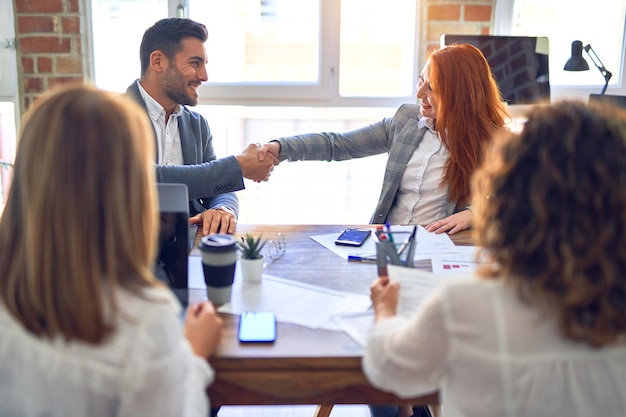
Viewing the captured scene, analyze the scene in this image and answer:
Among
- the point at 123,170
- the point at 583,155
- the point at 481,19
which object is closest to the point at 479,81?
the point at 481,19

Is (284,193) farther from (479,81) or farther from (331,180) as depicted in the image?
(479,81)

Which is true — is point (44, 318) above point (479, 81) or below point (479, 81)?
below

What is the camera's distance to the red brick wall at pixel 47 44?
2.64 metres

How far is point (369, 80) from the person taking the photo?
288cm

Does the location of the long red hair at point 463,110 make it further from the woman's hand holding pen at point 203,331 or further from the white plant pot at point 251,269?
the woman's hand holding pen at point 203,331

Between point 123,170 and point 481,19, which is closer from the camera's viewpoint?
point 123,170

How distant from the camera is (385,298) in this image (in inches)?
45.5

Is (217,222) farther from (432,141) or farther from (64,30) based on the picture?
(64,30)

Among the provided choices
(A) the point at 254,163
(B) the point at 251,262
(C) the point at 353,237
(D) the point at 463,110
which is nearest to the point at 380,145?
(D) the point at 463,110

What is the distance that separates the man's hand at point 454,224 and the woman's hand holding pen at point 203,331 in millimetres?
866

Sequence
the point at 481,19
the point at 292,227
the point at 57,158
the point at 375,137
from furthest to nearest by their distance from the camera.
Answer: the point at 481,19, the point at 375,137, the point at 292,227, the point at 57,158

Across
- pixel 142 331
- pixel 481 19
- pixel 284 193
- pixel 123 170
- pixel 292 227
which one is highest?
pixel 481 19

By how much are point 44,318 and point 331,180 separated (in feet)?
9.25

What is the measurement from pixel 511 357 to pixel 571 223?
196mm
